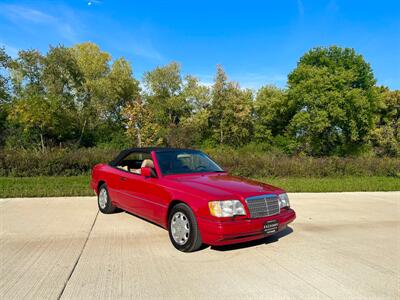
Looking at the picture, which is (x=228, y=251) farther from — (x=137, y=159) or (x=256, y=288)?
(x=137, y=159)

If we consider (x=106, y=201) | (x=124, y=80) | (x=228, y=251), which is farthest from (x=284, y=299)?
(x=124, y=80)

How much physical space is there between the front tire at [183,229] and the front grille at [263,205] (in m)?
0.84

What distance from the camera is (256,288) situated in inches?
143

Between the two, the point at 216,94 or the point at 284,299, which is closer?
the point at 284,299

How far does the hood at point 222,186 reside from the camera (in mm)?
4598

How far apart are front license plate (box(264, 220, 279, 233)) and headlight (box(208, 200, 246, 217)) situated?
466 millimetres

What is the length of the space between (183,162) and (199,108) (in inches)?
1751

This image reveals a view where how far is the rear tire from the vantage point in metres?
7.06

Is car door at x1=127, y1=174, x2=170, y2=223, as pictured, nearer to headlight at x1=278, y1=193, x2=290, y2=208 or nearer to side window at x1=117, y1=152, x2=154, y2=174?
side window at x1=117, y1=152, x2=154, y2=174

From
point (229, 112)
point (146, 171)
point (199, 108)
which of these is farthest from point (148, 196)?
point (199, 108)

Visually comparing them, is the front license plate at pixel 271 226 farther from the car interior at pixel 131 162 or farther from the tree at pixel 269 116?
the tree at pixel 269 116

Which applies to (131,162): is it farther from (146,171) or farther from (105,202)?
(146,171)

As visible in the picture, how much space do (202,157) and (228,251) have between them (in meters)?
2.19

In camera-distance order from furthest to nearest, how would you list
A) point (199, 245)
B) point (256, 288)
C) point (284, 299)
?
point (199, 245) → point (256, 288) → point (284, 299)
